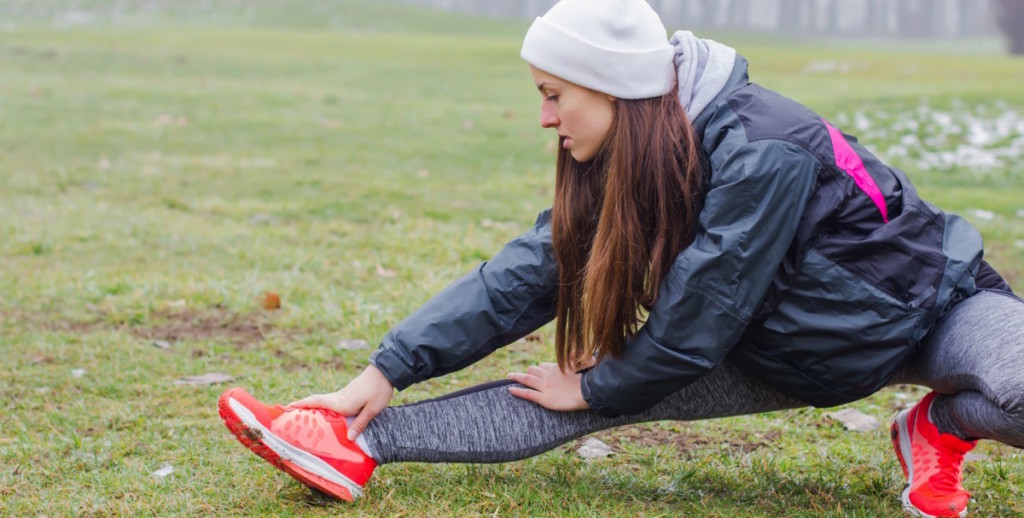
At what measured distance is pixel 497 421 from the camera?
256 cm

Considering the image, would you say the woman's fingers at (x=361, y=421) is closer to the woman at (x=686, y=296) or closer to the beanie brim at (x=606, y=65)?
the woman at (x=686, y=296)

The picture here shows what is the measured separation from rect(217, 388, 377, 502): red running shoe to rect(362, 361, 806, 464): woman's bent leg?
85 millimetres

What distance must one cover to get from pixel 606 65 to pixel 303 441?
1059 mm

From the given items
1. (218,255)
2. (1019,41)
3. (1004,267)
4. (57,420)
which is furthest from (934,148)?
(1019,41)

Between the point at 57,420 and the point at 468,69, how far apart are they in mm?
17528

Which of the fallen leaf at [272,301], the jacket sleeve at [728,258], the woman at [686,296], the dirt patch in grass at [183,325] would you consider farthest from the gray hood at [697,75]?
the fallen leaf at [272,301]

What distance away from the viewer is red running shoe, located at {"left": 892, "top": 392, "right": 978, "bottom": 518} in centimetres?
246

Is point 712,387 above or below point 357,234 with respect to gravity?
above

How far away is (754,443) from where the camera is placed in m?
3.04

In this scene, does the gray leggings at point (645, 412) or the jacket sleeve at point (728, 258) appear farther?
the gray leggings at point (645, 412)

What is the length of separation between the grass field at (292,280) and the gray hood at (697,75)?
917mm

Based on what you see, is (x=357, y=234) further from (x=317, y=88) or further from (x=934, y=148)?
(x=317, y=88)

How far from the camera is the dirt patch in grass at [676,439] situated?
3002mm

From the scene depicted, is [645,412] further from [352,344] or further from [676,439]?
[352,344]
